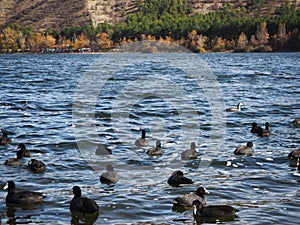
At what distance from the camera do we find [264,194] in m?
18.9

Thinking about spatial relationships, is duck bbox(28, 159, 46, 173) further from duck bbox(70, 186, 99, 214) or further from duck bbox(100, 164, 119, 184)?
duck bbox(70, 186, 99, 214)

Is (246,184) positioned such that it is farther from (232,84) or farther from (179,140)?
(232,84)

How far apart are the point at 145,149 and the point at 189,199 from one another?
9476mm

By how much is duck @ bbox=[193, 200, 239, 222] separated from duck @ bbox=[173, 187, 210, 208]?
71cm

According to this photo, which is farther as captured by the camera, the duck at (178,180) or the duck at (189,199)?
the duck at (178,180)

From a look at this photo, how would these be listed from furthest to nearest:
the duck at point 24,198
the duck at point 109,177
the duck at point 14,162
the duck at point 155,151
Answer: the duck at point 155,151, the duck at point 14,162, the duck at point 109,177, the duck at point 24,198

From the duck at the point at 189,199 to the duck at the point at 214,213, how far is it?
0.71 meters

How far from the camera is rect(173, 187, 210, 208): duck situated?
17.5 m

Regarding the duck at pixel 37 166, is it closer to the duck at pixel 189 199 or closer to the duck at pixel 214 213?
the duck at pixel 189 199

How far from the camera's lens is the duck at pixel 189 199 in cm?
1748

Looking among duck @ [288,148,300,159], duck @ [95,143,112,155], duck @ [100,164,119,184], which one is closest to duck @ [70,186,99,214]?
duck @ [100,164,119,184]

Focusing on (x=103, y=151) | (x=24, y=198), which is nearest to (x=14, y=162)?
(x=103, y=151)

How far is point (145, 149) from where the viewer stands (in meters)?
26.8

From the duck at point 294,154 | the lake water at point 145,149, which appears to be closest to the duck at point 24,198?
the lake water at point 145,149
